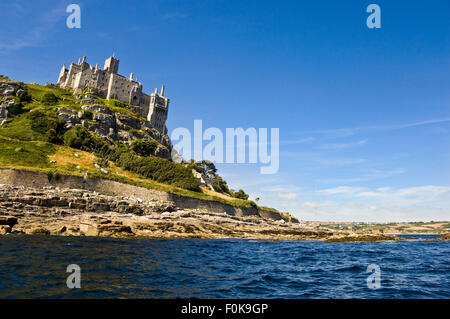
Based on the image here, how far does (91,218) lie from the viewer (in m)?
35.7

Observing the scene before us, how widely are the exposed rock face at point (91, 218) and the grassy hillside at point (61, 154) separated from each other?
10.9 metres

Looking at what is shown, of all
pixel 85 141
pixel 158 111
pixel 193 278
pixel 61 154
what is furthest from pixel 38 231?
pixel 158 111

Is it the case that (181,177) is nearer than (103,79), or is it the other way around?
(181,177)

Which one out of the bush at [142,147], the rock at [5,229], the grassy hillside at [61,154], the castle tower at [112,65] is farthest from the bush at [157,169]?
the castle tower at [112,65]

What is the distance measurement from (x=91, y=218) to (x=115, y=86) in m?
85.7

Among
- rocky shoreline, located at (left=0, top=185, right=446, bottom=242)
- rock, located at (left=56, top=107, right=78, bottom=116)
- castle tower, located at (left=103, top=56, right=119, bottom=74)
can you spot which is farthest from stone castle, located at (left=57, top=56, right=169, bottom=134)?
rocky shoreline, located at (left=0, top=185, right=446, bottom=242)

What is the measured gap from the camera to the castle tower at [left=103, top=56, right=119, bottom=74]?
113m

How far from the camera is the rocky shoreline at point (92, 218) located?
32531 mm

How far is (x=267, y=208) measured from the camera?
89250 millimetres
